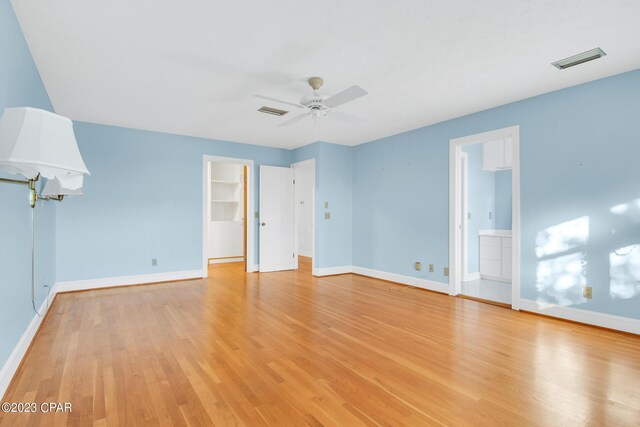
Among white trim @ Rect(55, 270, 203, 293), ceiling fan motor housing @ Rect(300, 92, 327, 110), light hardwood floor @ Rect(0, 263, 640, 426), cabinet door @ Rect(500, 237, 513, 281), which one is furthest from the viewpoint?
cabinet door @ Rect(500, 237, 513, 281)

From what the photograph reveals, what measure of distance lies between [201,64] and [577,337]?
4366 millimetres

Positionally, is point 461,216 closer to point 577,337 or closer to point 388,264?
point 388,264

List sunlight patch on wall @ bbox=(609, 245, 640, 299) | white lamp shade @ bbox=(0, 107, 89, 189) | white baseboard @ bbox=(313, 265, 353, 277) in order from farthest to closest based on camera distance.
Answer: white baseboard @ bbox=(313, 265, 353, 277) → sunlight patch on wall @ bbox=(609, 245, 640, 299) → white lamp shade @ bbox=(0, 107, 89, 189)

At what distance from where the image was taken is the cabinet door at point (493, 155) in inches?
215

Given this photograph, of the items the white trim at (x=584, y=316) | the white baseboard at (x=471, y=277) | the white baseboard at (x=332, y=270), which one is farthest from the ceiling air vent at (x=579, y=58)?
the white baseboard at (x=332, y=270)

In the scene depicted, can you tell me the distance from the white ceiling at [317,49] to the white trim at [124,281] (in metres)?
2.56

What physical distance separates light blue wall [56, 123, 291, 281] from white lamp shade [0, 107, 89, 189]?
13.2 ft

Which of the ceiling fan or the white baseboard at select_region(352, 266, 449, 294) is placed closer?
the ceiling fan

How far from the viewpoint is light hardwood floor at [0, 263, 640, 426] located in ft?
6.04

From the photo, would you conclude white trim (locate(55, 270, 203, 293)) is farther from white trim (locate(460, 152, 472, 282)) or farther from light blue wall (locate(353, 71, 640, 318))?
white trim (locate(460, 152, 472, 282))

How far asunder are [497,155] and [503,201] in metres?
0.92

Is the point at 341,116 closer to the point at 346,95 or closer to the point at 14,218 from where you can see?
the point at 346,95

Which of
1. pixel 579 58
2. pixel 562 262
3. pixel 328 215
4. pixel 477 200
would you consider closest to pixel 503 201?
pixel 477 200

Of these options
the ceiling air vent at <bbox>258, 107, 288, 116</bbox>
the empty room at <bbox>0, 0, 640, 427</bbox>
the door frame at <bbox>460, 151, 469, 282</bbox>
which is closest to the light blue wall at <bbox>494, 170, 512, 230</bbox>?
the empty room at <bbox>0, 0, 640, 427</bbox>
